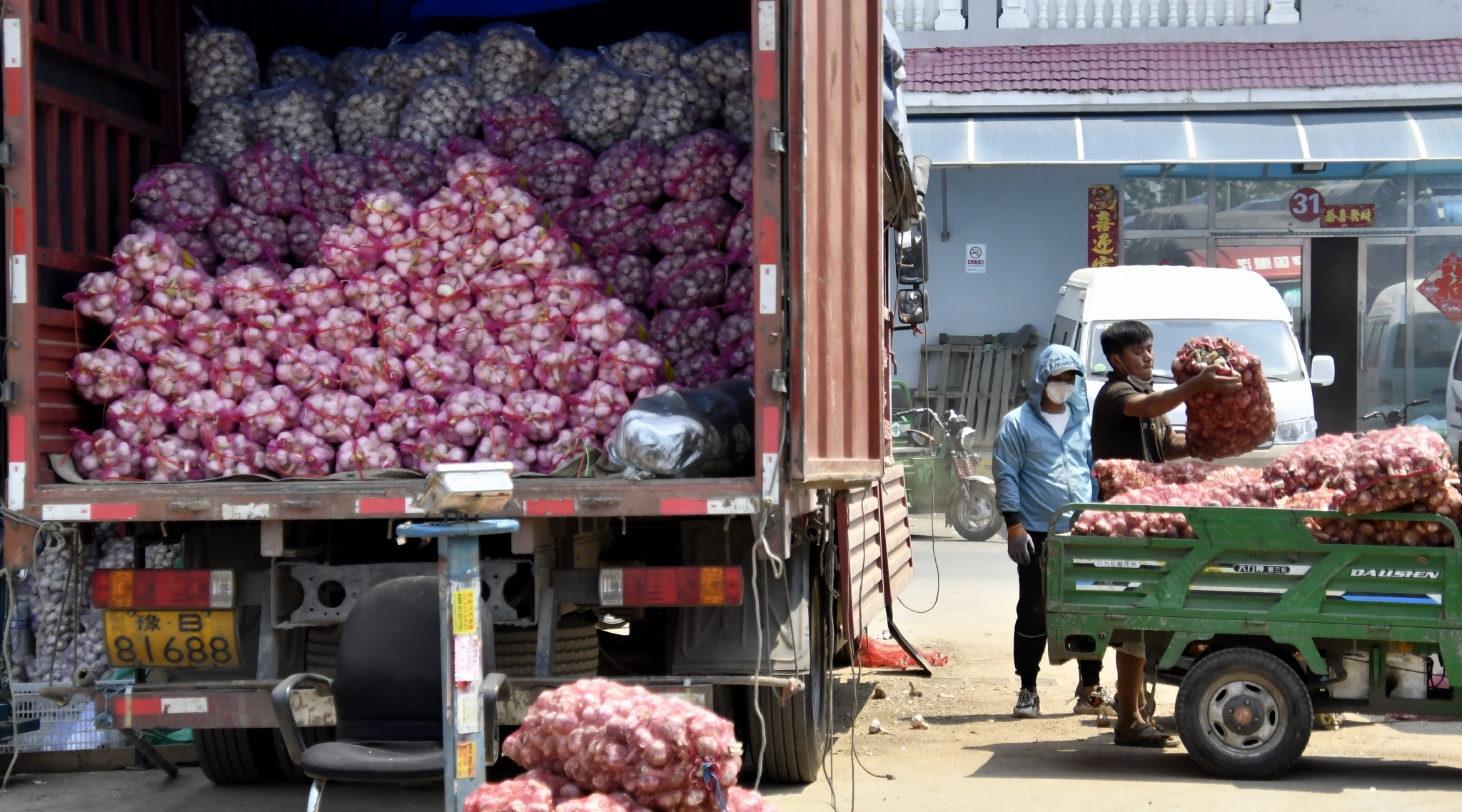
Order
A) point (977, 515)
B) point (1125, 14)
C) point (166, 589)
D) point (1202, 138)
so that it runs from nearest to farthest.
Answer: point (166, 589) < point (977, 515) < point (1202, 138) < point (1125, 14)

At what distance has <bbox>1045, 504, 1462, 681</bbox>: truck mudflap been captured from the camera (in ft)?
16.8

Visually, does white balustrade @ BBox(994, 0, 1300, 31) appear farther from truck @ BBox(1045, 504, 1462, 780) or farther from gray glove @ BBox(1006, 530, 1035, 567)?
truck @ BBox(1045, 504, 1462, 780)

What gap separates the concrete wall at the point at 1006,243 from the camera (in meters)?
16.7

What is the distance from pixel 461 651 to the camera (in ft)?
10.7

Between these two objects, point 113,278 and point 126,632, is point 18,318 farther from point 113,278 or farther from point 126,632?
point 126,632

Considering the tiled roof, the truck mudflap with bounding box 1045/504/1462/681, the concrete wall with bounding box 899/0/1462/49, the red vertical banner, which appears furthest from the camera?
the red vertical banner

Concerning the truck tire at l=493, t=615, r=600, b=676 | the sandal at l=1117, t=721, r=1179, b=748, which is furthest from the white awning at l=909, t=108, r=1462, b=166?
the truck tire at l=493, t=615, r=600, b=676

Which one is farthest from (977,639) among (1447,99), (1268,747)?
(1447,99)

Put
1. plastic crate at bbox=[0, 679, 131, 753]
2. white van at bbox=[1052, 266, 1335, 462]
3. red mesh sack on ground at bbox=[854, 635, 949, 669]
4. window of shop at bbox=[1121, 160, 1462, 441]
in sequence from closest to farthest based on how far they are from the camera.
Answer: plastic crate at bbox=[0, 679, 131, 753]
red mesh sack on ground at bbox=[854, 635, 949, 669]
white van at bbox=[1052, 266, 1335, 462]
window of shop at bbox=[1121, 160, 1462, 441]

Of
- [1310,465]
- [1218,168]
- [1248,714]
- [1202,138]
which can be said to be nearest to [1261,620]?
[1248,714]

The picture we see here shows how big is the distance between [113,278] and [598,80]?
200cm

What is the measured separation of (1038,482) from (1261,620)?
4.92 feet

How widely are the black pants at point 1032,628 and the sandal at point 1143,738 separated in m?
0.49

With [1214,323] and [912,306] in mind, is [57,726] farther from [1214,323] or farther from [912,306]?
[1214,323]
